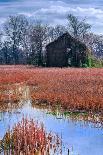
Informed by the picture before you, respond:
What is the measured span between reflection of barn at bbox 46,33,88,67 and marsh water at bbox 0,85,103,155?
52.6 meters

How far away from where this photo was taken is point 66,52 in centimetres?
7419

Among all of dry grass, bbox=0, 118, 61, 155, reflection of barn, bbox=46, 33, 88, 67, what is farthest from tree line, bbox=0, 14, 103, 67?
dry grass, bbox=0, 118, 61, 155

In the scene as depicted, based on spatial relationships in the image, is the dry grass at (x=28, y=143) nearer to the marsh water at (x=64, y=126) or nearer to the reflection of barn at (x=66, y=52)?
the marsh water at (x=64, y=126)

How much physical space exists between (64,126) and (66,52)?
196ft

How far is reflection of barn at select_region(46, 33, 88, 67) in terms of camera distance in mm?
73812

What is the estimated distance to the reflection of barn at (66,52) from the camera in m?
73.8

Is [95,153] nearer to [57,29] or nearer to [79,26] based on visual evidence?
[79,26]

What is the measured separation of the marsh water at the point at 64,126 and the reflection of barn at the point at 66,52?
172ft

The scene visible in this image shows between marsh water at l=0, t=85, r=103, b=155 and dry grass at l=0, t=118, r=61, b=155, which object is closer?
dry grass at l=0, t=118, r=61, b=155

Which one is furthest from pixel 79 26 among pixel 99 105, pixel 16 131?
pixel 16 131

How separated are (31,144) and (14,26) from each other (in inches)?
4616

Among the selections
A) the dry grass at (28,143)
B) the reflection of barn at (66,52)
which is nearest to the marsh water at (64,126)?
the dry grass at (28,143)

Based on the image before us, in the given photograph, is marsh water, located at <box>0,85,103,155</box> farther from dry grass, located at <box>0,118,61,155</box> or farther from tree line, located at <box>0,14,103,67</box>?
tree line, located at <box>0,14,103,67</box>

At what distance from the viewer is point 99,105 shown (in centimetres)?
1836
